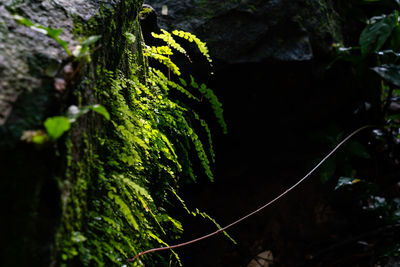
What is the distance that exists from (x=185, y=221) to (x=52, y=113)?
10.1 ft

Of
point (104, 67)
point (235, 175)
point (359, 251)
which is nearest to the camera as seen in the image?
point (104, 67)

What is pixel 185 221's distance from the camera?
3.68 m

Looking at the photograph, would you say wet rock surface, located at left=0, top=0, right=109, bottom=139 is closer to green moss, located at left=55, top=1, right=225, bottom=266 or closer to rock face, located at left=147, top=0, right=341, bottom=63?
green moss, located at left=55, top=1, right=225, bottom=266

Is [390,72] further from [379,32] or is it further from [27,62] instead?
[27,62]

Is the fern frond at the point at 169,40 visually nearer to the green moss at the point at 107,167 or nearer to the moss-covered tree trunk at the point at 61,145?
the green moss at the point at 107,167

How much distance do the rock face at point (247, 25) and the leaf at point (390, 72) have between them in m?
0.65

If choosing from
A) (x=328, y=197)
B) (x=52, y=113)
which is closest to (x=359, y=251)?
(x=328, y=197)

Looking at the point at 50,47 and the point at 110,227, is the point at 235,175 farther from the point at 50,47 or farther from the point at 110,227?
the point at 50,47

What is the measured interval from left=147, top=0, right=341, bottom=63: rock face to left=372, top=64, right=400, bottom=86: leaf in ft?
2.13

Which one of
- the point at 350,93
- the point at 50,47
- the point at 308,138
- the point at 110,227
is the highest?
the point at 50,47

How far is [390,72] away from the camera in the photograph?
3057 millimetres

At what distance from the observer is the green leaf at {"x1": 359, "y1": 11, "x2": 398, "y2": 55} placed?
3006 millimetres

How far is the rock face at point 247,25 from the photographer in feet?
10.4

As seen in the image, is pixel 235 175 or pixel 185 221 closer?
pixel 185 221
